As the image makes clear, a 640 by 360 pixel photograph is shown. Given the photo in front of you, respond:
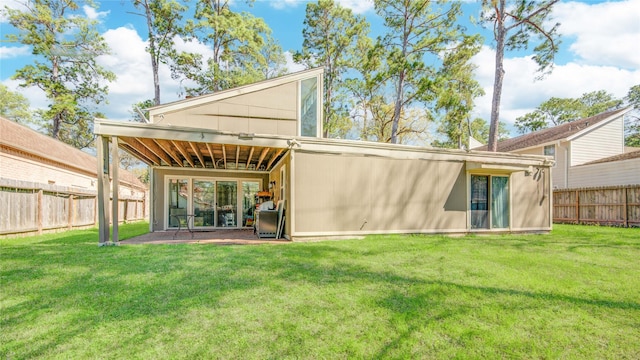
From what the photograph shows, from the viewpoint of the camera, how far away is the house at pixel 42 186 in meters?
7.33

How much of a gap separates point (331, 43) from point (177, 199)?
42.0 feet

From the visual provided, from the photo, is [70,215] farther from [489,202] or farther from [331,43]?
[331,43]

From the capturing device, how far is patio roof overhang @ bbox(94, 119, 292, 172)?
5.67 metres

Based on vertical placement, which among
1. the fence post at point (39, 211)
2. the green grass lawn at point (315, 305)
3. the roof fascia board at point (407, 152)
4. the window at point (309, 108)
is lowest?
the green grass lawn at point (315, 305)

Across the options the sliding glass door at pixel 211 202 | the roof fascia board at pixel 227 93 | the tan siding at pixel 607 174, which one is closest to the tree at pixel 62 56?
the sliding glass door at pixel 211 202

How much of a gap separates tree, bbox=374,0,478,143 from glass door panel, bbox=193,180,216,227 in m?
10.0

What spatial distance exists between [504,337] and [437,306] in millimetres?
666

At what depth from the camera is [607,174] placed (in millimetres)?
13422

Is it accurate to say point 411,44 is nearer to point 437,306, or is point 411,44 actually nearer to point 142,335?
point 437,306

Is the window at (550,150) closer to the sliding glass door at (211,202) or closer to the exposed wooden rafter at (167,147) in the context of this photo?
the sliding glass door at (211,202)

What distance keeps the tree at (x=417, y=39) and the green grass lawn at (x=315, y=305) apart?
1194 cm

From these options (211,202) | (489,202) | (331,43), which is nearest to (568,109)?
(331,43)

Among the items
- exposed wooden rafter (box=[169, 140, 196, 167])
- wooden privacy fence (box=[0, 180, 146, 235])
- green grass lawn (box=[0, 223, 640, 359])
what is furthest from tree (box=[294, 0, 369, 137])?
green grass lawn (box=[0, 223, 640, 359])

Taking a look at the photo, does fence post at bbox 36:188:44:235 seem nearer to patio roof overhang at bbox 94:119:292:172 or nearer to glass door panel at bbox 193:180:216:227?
patio roof overhang at bbox 94:119:292:172
